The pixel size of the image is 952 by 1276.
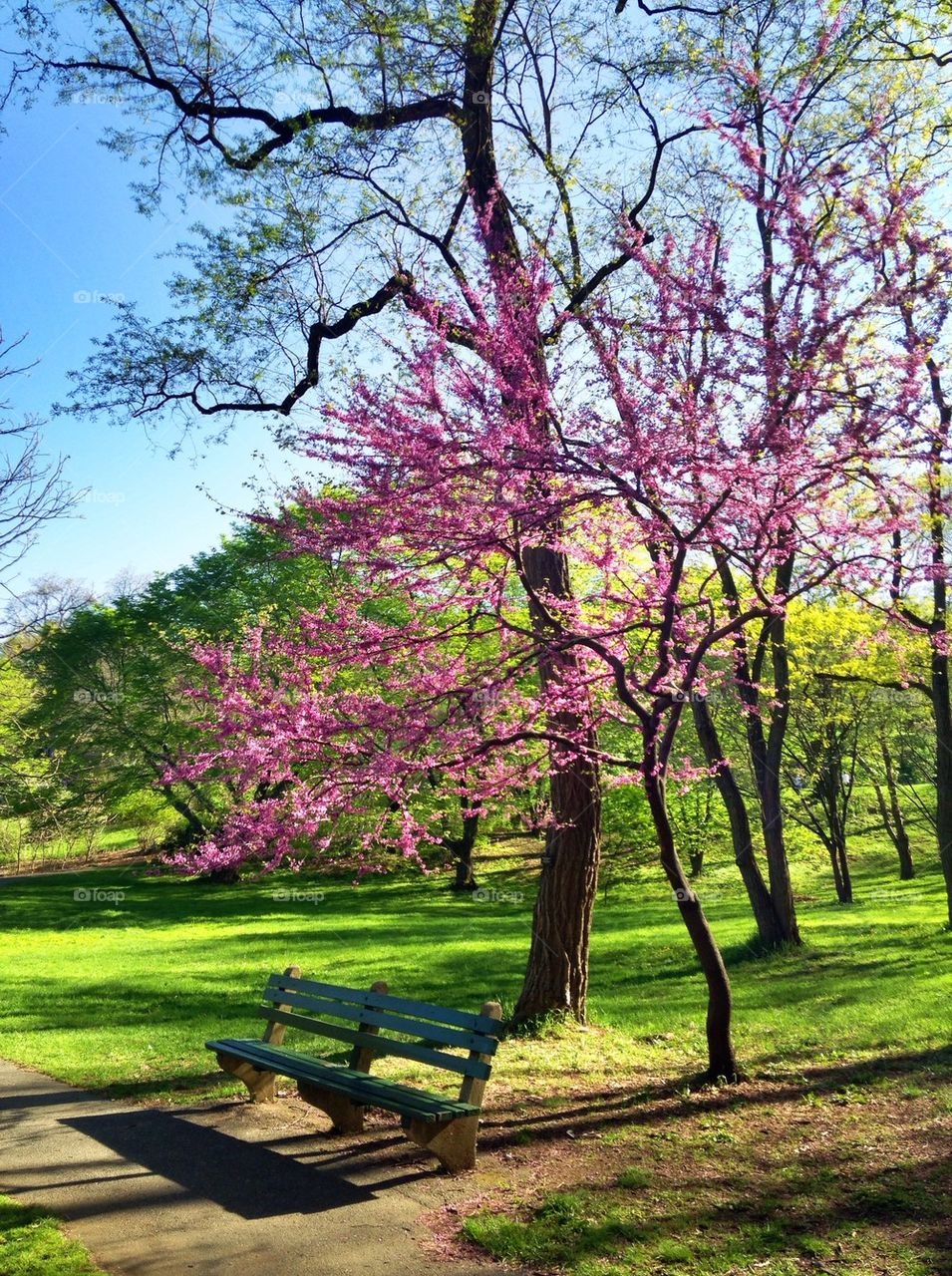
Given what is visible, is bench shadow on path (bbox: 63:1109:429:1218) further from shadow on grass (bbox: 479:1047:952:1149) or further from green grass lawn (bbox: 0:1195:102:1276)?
shadow on grass (bbox: 479:1047:952:1149)

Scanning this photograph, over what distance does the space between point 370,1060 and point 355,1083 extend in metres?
0.67

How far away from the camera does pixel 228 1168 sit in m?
5.46

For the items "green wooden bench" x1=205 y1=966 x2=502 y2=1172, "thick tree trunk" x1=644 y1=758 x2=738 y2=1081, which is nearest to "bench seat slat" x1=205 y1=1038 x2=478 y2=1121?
"green wooden bench" x1=205 y1=966 x2=502 y2=1172

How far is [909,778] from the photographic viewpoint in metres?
30.6

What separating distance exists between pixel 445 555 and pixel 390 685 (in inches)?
67.6

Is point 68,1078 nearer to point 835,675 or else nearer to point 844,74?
point 835,675

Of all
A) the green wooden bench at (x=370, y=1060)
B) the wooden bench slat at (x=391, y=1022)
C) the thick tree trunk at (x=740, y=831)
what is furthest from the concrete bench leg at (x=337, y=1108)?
the thick tree trunk at (x=740, y=831)

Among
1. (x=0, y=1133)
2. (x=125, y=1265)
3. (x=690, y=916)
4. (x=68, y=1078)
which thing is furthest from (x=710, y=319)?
(x=68, y=1078)

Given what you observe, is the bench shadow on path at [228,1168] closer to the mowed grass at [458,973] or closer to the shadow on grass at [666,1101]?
the shadow on grass at [666,1101]

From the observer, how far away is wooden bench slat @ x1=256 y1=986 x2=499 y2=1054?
5.33m

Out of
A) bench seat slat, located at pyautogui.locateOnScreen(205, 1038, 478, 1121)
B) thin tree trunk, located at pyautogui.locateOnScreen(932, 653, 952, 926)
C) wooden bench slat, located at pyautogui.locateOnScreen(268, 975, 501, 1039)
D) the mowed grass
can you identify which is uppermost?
thin tree trunk, located at pyautogui.locateOnScreen(932, 653, 952, 926)

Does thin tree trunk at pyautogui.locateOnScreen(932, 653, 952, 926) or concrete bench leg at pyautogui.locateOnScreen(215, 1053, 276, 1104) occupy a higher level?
thin tree trunk at pyautogui.locateOnScreen(932, 653, 952, 926)

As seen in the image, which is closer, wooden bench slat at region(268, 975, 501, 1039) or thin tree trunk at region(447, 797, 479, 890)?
wooden bench slat at region(268, 975, 501, 1039)

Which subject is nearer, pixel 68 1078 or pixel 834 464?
pixel 834 464
